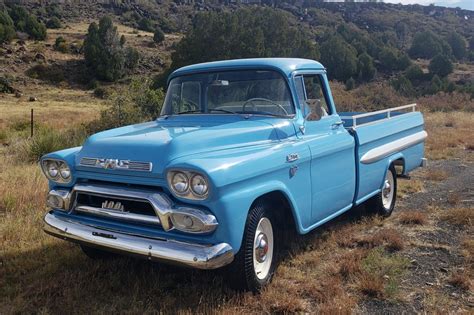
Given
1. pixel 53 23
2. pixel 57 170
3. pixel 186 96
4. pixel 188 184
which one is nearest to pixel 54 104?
pixel 186 96

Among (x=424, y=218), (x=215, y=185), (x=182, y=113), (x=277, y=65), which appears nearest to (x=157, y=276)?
(x=215, y=185)

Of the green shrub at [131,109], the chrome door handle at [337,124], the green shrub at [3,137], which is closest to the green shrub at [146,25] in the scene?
the green shrub at [3,137]

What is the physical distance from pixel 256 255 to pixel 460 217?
3.15m

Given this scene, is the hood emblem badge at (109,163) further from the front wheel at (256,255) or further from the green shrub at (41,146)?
the green shrub at (41,146)

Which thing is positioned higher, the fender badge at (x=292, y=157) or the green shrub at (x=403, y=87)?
the fender badge at (x=292, y=157)

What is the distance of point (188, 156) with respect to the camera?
343 cm

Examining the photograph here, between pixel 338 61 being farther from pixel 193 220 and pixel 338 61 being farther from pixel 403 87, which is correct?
pixel 193 220

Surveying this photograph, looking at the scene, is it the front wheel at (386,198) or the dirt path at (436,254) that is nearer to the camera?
the dirt path at (436,254)

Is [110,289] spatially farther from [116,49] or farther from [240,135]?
[116,49]

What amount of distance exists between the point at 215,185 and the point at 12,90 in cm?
4455

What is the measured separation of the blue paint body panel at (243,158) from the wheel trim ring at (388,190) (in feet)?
2.33

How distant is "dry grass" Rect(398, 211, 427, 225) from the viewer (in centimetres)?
569

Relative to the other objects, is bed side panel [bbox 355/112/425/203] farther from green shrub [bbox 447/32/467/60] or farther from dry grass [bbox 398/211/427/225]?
green shrub [bbox 447/32/467/60]

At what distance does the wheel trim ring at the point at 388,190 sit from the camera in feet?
19.9
